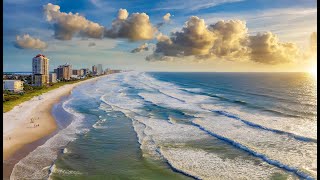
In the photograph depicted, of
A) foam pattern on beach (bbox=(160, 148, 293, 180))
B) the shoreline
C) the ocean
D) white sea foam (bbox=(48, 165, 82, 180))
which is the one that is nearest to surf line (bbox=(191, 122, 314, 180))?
the ocean

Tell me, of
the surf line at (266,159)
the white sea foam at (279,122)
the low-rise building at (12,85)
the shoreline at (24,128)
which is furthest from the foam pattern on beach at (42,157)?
the low-rise building at (12,85)

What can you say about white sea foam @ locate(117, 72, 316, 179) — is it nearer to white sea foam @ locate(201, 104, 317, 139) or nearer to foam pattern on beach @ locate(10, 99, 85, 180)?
white sea foam @ locate(201, 104, 317, 139)

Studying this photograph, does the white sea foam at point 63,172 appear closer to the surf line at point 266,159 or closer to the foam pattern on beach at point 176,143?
the foam pattern on beach at point 176,143

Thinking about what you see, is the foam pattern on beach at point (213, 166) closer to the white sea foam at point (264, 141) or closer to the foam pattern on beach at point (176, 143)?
the foam pattern on beach at point (176, 143)

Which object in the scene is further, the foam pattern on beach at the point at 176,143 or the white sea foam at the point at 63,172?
the foam pattern on beach at the point at 176,143

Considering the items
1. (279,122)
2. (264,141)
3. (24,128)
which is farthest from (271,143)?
(24,128)

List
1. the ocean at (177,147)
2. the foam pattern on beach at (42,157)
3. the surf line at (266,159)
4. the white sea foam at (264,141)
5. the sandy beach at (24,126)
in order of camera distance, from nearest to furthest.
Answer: the foam pattern on beach at (42,157) < the surf line at (266,159) < the ocean at (177,147) < the white sea foam at (264,141) < the sandy beach at (24,126)

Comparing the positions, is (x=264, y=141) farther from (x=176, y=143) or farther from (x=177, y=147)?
(x=177, y=147)

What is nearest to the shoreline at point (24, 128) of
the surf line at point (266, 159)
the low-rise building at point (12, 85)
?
the surf line at point (266, 159)

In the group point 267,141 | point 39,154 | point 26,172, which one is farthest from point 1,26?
point 267,141


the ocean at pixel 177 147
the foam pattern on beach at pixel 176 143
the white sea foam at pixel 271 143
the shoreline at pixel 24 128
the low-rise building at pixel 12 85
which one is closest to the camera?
the ocean at pixel 177 147

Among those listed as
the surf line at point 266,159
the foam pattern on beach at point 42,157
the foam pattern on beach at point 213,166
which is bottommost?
the foam pattern on beach at point 42,157

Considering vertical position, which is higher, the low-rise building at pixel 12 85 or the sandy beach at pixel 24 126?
the low-rise building at pixel 12 85
